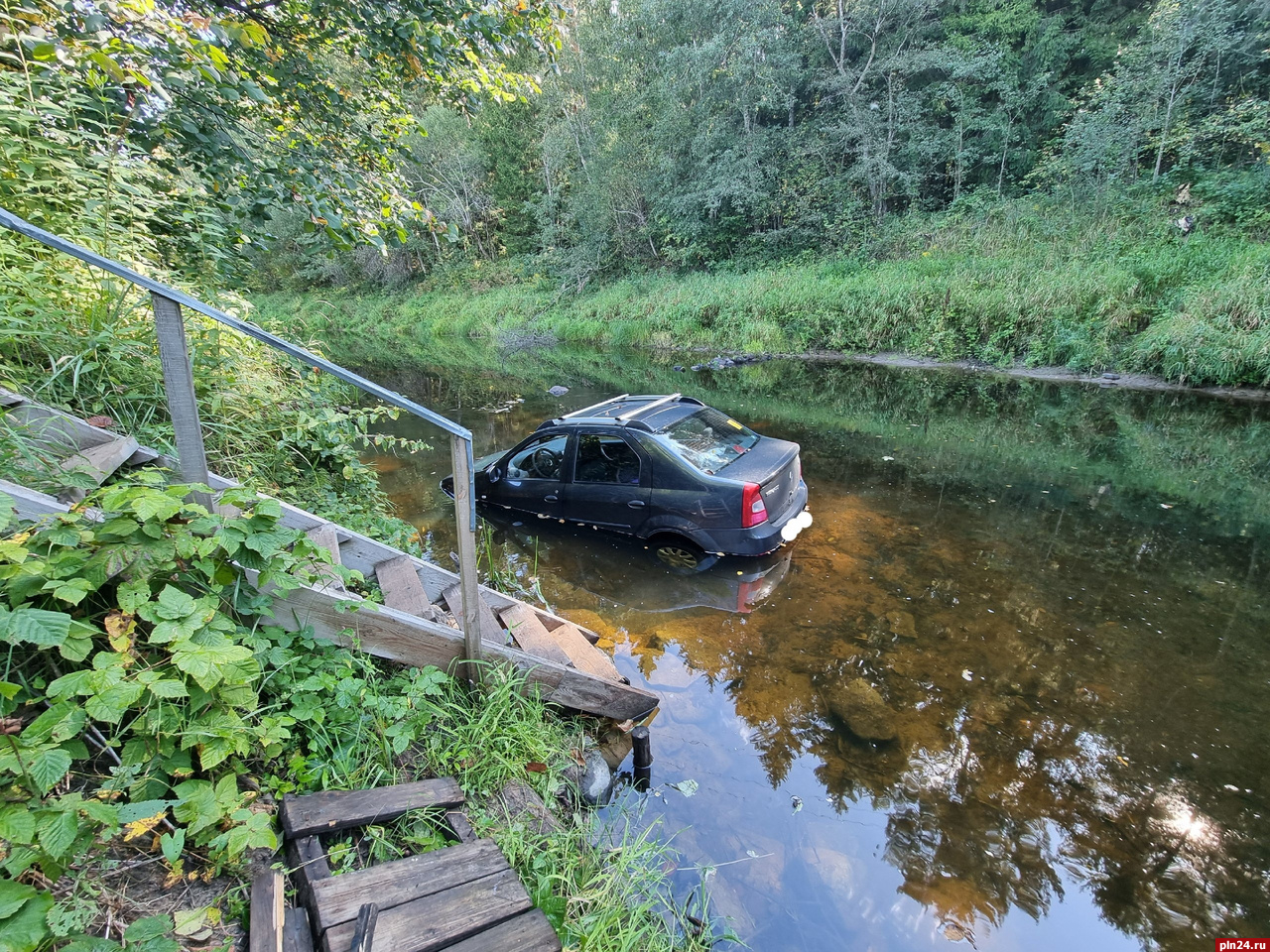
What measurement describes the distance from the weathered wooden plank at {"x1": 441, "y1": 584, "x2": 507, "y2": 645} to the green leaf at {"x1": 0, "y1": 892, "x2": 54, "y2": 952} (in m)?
2.22

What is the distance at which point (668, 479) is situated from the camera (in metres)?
5.79

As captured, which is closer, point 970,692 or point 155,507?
point 155,507

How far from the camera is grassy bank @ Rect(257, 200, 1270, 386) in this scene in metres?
11.9

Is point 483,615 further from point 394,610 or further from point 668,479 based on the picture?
point 668,479

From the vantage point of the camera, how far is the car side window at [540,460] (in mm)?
6531

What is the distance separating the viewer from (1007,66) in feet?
71.0

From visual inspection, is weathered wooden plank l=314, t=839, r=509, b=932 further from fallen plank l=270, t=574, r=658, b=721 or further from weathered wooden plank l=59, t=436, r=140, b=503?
weathered wooden plank l=59, t=436, r=140, b=503

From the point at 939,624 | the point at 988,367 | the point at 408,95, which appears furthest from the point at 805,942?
the point at 988,367

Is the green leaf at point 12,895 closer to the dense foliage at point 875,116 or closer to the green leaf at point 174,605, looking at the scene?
the green leaf at point 174,605

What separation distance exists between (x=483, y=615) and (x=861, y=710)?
105 inches

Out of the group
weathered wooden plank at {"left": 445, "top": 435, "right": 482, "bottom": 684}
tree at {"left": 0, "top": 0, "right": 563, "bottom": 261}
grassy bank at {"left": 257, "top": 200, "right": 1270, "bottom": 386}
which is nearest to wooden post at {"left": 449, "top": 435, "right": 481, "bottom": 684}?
weathered wooden plank at {"left": 445, "top": 435, "right": 482, "bottom": 684}

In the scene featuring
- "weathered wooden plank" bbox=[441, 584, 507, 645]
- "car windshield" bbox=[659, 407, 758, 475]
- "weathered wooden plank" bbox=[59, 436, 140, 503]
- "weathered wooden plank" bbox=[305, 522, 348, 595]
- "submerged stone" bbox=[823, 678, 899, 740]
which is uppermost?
"weathered wooden plank" bbox=[59, 436, 140, 503]

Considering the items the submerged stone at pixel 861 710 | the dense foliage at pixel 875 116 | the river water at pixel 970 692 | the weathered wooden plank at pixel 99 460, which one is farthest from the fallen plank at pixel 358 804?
the dense foliage at pixel 875 116

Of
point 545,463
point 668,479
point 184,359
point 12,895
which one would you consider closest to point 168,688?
point 12,895
